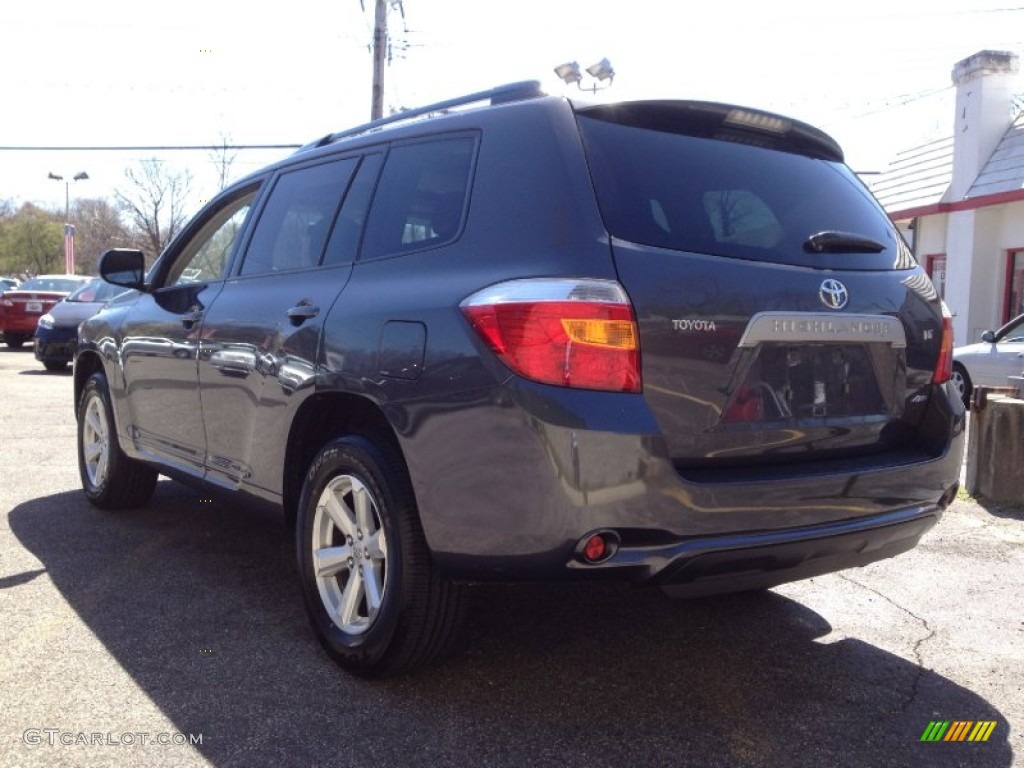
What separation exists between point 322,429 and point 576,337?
1.38 metres

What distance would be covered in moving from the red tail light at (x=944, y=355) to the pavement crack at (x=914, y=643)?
3.39 ft

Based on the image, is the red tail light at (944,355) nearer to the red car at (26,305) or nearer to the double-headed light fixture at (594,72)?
the double-headed light fixture at (594,72)

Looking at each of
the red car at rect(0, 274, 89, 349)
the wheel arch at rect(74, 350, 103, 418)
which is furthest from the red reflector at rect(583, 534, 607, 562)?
the red car at rect(0, 274, 89, 349)

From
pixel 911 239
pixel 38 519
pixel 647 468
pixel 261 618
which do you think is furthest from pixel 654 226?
pixel 911 239

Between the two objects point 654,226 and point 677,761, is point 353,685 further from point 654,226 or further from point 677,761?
point 654,226

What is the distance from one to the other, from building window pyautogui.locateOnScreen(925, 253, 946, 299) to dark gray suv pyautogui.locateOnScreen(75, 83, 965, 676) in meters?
17.8

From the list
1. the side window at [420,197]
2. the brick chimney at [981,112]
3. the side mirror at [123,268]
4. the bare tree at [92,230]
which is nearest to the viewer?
the side window at [420,197]

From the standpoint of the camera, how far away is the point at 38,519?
5.58m

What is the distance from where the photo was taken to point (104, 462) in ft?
18.7

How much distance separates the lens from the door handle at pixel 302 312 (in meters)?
3.59

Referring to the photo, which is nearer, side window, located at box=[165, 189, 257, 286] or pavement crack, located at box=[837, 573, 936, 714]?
pavement crack, located at box=[837, 573, 936, 714]

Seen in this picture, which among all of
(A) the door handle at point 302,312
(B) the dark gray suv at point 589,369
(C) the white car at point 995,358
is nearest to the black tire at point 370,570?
(B) the dark gray suv at point 589,369

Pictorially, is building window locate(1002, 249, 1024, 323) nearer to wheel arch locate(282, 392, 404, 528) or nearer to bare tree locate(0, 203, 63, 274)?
wheel arch locate(282, 392, 404, 528)

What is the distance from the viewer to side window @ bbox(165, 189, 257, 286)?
183 inches
